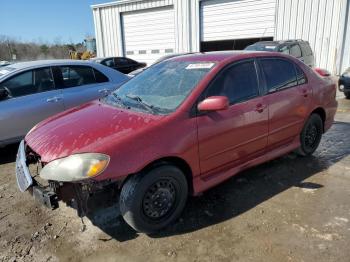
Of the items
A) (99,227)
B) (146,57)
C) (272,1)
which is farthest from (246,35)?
(99,227)

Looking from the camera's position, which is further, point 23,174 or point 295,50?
point 295,50

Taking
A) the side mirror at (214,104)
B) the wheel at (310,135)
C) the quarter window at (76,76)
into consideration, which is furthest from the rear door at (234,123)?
the quarter window at (76,76)

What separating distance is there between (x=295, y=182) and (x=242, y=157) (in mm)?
897

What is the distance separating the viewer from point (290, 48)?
11047 mm

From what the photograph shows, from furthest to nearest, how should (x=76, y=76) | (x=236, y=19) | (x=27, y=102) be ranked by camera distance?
(x=236, y=19)
(x=76, y=76)
(x=27, y=102)

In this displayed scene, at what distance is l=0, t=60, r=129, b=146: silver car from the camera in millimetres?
5285

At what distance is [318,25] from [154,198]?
44.9 feet

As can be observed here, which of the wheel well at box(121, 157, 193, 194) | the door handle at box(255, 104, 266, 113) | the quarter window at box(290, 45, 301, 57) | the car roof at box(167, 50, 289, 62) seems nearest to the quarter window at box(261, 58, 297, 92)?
the car roof at box(167, 50, 289, 62)

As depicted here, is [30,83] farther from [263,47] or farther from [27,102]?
[263,47]

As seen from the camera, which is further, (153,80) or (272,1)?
(272,1)

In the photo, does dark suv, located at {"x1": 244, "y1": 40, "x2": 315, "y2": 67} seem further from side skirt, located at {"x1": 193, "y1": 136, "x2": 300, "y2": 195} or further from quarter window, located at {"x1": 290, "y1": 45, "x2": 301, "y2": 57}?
side skirt, located at {"x1": 193, "y1": 136, "x2": 300, "y2": 195}

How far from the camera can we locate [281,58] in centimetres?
428

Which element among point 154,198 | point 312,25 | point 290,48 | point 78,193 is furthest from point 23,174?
point 312,25

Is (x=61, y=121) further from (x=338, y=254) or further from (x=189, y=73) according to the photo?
(x=338, y=254)
